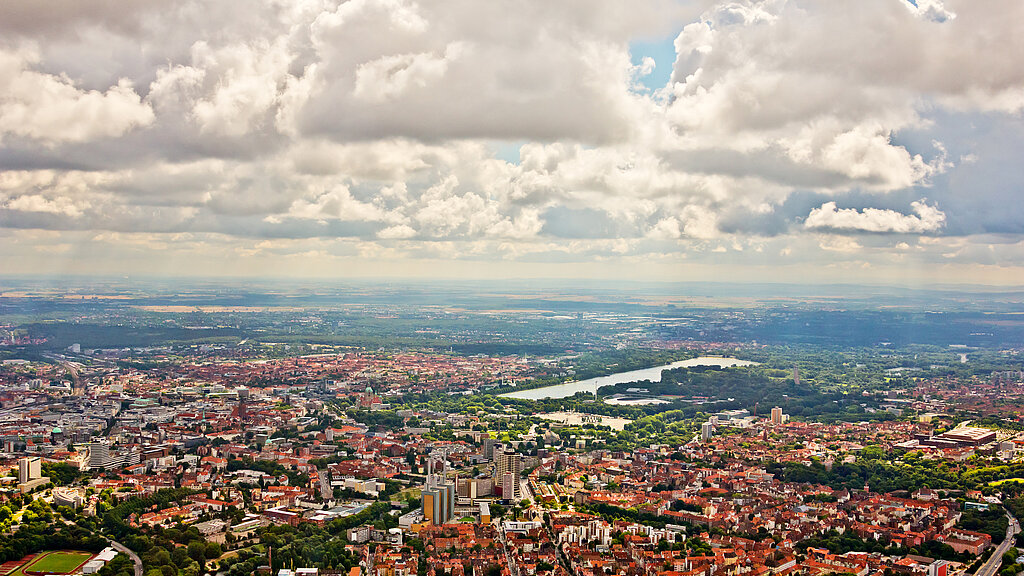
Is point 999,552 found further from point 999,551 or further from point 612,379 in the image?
point 612,379

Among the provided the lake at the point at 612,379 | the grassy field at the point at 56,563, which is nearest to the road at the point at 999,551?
the grassy field at the point at 56,563

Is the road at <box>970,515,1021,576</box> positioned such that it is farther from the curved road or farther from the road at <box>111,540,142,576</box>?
the road at <box>111,540,142,576</box>

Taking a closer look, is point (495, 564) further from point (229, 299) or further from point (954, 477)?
point (229, 299)

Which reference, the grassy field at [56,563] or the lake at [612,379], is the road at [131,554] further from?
the lake at [612,379]

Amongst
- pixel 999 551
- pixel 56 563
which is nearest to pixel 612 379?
pixel 999 551

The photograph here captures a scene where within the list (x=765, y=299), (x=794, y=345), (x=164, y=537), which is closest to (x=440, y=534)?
(x=164, y=537)
